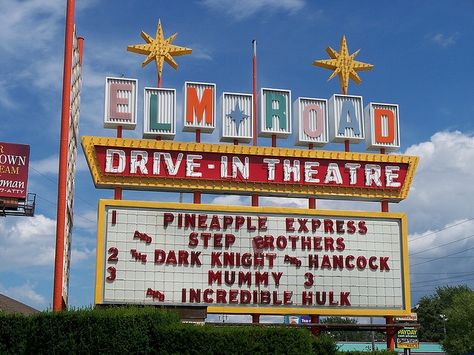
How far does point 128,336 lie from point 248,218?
854 cm

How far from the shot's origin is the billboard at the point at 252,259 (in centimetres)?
2655

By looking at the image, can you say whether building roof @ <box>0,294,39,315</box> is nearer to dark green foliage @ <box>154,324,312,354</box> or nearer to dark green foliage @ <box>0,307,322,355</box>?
dark green foliage @ <box>0,307,322,355</box>

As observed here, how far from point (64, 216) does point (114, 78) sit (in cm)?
568

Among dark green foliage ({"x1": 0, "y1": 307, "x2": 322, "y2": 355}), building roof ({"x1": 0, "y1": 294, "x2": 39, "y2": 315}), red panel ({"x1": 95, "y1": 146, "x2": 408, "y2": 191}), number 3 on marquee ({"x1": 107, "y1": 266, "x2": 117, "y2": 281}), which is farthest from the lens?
building roof ({"x1": 0, "y1": 294, "x2": 39, "y2": 315})

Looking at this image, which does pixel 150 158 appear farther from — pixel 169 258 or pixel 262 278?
pixel 262 278

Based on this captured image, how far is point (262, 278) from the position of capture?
2744 centimetres

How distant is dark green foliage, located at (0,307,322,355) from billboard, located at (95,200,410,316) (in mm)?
4940

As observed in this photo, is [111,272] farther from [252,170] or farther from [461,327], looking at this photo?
[461,327]

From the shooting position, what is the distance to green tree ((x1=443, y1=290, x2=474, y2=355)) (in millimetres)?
60344

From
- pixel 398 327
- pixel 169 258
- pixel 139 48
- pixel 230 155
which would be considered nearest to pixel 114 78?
pixel 139 48

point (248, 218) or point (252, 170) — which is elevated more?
point (252, 170)

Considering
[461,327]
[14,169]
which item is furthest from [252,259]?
[461,327]

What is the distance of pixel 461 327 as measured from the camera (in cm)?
6153

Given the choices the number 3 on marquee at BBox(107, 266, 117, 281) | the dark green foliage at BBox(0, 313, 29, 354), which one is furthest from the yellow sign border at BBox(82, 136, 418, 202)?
the dark green foliage at BBox(0, 313, 29, 354)
